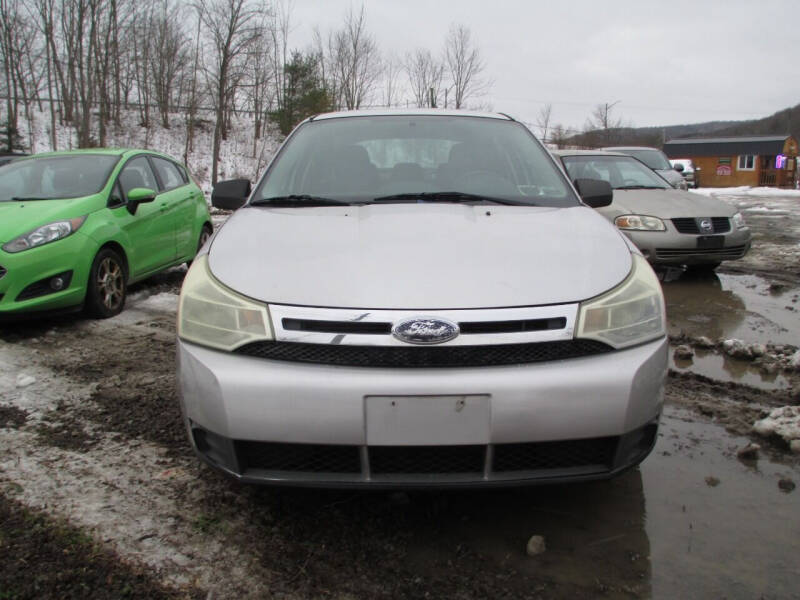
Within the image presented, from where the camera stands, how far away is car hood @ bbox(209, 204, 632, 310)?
188 centimetres

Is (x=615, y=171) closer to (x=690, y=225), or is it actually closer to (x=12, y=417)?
(x=690, y=225)

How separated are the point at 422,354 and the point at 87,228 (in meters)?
4.09

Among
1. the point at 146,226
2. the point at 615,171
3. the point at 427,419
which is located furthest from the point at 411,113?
the point at 615,171

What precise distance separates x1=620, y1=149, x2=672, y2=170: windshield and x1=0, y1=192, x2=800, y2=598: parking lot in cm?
936

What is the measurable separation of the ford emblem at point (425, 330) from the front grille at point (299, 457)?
37 cm

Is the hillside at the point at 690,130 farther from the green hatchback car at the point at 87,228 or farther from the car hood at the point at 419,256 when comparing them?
the car hood at the point at 419,256

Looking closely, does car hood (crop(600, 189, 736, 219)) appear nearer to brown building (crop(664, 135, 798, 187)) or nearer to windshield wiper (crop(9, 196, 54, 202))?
windshield wiper (crop(9, 196, 54, 202))

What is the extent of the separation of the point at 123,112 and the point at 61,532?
134 feet

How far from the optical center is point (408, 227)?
2350 mm

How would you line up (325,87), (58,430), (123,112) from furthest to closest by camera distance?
(123,112), (325,87), (58,430)

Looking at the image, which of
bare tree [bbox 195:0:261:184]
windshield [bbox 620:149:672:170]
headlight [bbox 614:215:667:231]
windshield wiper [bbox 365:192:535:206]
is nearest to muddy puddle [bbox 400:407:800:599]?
windshield wiper [bbox 365:192:535:206]

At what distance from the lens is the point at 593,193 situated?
3.17 metres

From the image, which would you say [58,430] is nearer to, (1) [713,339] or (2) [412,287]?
(2) [412,287]

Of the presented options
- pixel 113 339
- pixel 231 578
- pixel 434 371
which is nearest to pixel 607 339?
pixel 434 371
